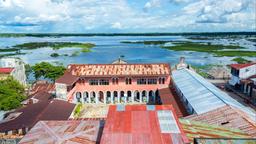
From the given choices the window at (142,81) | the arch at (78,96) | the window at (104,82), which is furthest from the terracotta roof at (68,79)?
the window at (142,81)

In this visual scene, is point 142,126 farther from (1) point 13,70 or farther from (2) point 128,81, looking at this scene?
(1) point 13,70

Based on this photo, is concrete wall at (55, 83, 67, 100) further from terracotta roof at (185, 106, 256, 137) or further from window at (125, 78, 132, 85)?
terracotta roof at (185, 106, 256, 137)

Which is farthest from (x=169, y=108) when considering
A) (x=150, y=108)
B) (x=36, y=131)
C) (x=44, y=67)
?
(x=44, y=67)

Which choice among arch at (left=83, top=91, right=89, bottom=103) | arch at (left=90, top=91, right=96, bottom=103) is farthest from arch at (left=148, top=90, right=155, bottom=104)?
arch at (left=83, top=91, right=89, bottom=103)

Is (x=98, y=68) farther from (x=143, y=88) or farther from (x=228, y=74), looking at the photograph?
(x=228, y=74)

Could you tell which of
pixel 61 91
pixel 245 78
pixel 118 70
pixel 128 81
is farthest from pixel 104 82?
pixel 245 78

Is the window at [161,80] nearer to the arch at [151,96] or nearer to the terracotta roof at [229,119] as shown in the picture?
the arch at [151,96]
